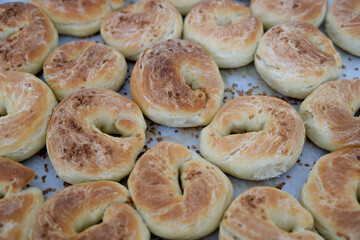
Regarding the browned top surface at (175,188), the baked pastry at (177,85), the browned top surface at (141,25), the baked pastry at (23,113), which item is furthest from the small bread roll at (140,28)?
the browned top surface at (175,188)

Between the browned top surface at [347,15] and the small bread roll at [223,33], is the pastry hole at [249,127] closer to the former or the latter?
the small bread roll at [223,33]

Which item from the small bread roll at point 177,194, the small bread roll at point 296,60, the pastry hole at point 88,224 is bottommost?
the pastry hole at point 88,224

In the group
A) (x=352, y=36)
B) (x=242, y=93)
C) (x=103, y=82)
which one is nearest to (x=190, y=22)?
(x=242, y=93)

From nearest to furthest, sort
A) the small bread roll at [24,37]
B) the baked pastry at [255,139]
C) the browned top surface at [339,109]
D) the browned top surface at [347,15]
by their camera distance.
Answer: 1. the baked pastry at [255,139]
2. the browned top surface at [339,109]
3. the small bread roll at [24,37]
4. the browned top surface at [347,15]

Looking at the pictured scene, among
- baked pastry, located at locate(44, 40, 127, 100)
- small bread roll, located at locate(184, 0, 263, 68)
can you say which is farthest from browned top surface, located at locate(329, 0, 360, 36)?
baked pastry, located at locate(44, 40, 127, 100)

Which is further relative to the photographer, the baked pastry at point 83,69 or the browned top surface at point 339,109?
the baked pastry at point 83,69

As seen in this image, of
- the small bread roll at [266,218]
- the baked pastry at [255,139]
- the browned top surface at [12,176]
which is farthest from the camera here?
the baked pastry at [255,139]

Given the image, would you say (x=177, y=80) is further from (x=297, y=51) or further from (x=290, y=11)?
(x=290, y=11)

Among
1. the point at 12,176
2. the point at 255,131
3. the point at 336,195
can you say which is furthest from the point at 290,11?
the point at 12,176

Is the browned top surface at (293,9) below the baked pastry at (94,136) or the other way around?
the other way around
